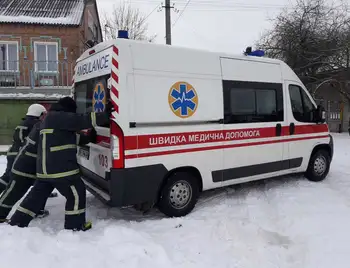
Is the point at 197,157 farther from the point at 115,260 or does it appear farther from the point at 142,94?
the point at 115,260

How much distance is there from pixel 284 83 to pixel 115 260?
420cm

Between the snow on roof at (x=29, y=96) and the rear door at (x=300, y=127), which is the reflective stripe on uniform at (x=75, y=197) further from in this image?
the snow on roof at (x=29, y=96)

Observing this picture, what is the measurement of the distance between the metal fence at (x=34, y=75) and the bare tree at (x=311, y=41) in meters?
10.1

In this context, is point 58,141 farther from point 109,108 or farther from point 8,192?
point 8,192

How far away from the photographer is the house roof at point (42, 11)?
15.7 metres

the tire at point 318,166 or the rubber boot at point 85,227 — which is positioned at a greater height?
the tire at point 318,166

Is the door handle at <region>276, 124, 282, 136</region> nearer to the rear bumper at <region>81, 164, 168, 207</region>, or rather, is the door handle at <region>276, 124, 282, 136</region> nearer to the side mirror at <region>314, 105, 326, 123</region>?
the side mirror at <region>314, 105, 326, 123</region>

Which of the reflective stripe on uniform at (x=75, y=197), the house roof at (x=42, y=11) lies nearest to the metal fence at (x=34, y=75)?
the house roof at (x=42, y=11)

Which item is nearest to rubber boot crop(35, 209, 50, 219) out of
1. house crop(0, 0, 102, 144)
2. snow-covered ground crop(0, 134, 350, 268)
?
snow-covered ground crop(0, 134, 350, 268)

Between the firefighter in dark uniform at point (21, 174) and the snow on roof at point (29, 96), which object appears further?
the snow on roof at point (29, 96)

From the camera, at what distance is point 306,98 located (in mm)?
5980

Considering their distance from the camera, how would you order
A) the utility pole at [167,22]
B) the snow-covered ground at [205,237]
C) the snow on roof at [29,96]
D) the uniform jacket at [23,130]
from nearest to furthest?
the snow-covered ground at [205,237]
the uniform jacket at [23,130]
the snow on roof at [29,96]
the utility pole at [167,22]

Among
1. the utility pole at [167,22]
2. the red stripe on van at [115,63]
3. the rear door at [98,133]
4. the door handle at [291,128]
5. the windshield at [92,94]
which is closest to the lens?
the red stripe on van at [115,63]

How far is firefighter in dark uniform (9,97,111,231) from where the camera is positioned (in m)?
3.68
